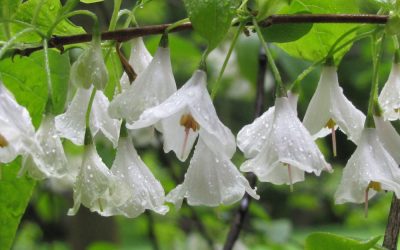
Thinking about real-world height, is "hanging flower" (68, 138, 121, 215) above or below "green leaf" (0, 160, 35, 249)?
above

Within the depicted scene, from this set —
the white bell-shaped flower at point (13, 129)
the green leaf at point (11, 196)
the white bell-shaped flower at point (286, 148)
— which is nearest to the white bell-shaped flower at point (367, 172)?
the white bell-shaped flower at point (286, 148)

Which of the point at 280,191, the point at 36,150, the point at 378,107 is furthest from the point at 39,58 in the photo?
the point at 280,191

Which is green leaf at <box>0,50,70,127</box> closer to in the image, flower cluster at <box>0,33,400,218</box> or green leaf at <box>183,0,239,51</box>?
flower cluster at <box>0,33,400,218</box>

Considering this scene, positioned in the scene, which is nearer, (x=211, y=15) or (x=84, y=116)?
(x=211, y=15)

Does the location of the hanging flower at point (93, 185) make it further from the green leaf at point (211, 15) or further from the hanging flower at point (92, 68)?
the green leaf at point (211, 15)

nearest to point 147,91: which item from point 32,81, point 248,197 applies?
point 32,81

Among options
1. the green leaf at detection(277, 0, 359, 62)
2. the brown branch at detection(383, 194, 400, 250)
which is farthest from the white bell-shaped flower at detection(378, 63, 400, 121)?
the brown branch at detection(383, 194, 400, 250)

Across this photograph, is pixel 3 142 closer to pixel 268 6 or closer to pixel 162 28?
pixel 162 28
